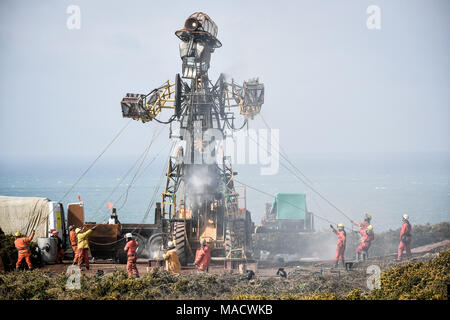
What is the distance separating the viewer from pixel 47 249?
57.5 feet

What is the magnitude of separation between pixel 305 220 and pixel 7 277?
1940 cm

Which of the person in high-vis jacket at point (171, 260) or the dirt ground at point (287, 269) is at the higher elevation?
the person in high-vis jacket at point (171, 260)

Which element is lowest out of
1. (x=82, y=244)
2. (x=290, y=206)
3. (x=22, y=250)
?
(x=22, y=250)

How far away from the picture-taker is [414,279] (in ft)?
40.0

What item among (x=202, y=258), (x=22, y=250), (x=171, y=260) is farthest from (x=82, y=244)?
(x=202, y=258)

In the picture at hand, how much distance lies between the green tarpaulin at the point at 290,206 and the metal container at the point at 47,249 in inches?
601

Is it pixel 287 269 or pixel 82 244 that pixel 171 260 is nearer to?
pixel 82 244

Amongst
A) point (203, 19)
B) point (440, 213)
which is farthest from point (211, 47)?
point (440, 213)

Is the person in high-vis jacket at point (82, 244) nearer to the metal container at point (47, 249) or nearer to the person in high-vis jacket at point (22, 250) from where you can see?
the person in high-vis jacket at point (22, 250)

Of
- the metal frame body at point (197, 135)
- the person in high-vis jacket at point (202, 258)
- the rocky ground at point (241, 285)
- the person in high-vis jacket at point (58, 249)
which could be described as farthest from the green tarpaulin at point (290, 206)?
the person in high-vis jacket at point (58, 249)

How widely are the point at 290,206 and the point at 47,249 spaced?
1624cm

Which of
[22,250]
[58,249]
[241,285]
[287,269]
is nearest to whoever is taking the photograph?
[241,285]

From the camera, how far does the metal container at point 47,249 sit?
17500mm

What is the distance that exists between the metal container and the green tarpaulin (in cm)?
1526
